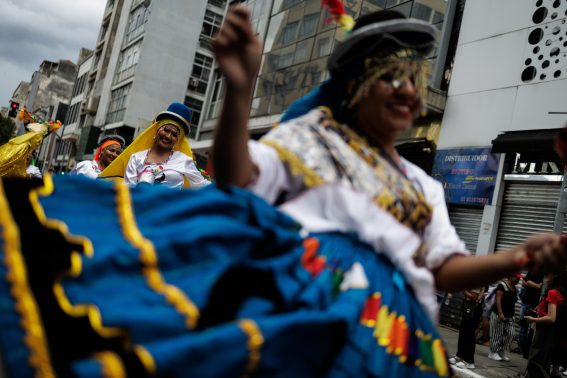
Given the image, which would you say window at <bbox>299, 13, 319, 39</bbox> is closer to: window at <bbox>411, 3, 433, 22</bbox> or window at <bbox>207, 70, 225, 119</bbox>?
window at <bbox>411, 3, 433, 22</bbox>

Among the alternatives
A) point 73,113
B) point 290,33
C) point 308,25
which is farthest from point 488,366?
point 73,113

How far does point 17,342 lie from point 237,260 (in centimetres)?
46

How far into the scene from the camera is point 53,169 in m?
57.4

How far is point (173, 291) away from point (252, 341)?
0.62 feet

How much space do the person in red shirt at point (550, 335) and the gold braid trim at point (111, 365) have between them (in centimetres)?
692

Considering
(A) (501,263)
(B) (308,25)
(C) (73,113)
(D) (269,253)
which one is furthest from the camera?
(C) (73,113)

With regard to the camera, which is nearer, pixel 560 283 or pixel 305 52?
pixel 560 283

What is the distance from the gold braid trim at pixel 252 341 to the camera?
1102mm

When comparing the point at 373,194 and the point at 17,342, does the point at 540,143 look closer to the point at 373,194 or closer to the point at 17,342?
the point at 373,194

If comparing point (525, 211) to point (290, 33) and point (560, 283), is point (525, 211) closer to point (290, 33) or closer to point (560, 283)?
point (560, 283)

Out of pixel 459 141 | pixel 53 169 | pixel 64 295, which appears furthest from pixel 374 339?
pixel 53 169

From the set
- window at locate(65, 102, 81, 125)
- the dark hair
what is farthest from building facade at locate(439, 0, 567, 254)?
window at locate(65, 102, 81, 125)

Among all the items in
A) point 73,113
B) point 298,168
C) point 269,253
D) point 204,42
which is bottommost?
point 269,253

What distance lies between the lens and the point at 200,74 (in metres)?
38.4
